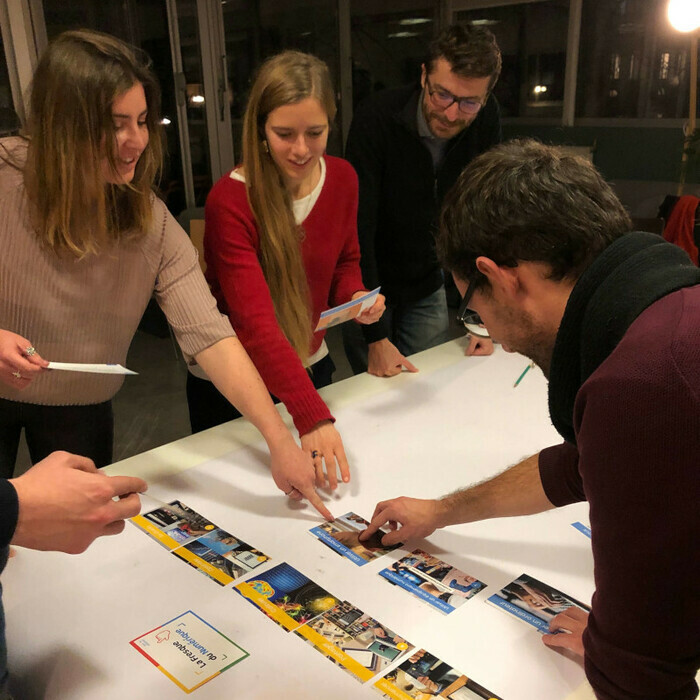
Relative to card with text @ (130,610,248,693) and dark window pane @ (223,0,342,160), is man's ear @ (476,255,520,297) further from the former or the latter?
dark window pane @ (223,0,342,160)

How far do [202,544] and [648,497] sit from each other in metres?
0.72

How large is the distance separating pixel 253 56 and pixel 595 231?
4.19 metres

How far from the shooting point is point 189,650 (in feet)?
2.95

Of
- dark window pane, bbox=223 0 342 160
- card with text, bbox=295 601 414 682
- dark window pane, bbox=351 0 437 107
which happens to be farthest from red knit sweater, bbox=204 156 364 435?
dark window pane, bbox=351 0 437 107

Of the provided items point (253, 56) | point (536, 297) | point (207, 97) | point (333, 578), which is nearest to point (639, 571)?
point (536, 297)

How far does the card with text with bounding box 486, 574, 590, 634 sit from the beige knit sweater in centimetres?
70

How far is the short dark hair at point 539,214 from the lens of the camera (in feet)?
2.85

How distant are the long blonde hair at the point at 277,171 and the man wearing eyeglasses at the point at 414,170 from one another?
16.3 inches

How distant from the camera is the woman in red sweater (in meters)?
1.42

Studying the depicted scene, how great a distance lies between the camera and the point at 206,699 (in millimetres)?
829

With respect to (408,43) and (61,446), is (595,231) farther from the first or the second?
(408,43)

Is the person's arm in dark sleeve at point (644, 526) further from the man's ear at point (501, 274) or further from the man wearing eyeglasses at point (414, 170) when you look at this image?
the man wearing eyeglasses at point (414, 170)

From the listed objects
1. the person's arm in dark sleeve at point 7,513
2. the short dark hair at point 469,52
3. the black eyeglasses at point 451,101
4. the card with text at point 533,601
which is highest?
the short dark hair at point 469,52

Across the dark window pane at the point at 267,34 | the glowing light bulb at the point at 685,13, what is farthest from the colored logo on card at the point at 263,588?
→ the dark window pane at the point at 267,34
